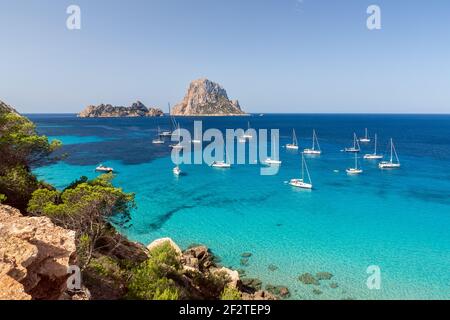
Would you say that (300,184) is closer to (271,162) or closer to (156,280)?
(271,162)

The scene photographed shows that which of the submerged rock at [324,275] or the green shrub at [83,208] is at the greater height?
the green shrub at [83,208]

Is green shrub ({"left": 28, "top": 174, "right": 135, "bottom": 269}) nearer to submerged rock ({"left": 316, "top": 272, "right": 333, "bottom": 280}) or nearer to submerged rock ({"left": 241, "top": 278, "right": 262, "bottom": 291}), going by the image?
submerged rock ({"left": 241, "top": 278, "right": 262, "bottom": 291})

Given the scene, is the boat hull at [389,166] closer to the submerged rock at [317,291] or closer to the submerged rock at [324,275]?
the submerged rock at [324,275]

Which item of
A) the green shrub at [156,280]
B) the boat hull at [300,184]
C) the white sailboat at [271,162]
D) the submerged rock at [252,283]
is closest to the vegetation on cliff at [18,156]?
the green shrub at [156,280]

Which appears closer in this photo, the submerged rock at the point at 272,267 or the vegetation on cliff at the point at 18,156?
the vegetation on cliff at the point at 18,156

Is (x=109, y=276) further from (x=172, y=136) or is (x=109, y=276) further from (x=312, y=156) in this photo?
(x=172, y=136)

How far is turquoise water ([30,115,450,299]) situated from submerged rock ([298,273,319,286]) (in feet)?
1.73

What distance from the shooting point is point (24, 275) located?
8.52m

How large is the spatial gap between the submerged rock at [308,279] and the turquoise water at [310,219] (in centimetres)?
53

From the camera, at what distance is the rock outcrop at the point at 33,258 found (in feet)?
27.0

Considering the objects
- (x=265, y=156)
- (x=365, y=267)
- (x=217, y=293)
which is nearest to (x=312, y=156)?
Result: (x=265, y=156)

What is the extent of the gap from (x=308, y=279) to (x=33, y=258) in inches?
802
